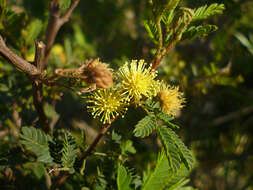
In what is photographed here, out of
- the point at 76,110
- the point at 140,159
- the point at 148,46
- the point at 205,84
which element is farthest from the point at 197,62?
the point at 76,110

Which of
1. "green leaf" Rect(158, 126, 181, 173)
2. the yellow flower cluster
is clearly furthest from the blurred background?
"green leaf" Rect(158, 126, 181, 173)

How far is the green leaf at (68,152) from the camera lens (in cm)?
81

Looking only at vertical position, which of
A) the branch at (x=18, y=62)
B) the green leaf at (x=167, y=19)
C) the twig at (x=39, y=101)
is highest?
the green leaf at (x=167, y=19)

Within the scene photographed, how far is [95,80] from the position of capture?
701 millimetres

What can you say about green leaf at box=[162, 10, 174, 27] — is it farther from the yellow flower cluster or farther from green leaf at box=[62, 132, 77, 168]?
green leaf at box=[62, 132, 77, 168]

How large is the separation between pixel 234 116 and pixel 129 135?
6.77ft

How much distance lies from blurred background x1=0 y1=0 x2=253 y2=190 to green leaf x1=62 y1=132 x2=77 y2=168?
0.44 ft

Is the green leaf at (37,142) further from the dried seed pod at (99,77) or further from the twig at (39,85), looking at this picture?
the dried seed pod at (99,77)

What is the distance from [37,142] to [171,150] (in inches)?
18.5

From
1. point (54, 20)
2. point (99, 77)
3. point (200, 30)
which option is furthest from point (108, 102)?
point (54, 20)

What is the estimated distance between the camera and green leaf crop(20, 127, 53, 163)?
31.2 inches

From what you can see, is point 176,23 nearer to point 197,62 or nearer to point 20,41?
point 20,41

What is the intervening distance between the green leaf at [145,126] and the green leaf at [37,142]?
340 mm

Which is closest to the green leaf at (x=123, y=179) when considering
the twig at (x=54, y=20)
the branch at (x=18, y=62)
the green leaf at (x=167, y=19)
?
the branch at (x=18, y=62)
